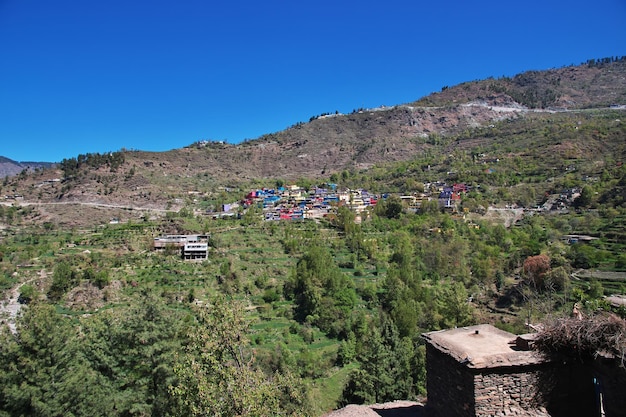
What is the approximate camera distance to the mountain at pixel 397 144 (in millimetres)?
58281

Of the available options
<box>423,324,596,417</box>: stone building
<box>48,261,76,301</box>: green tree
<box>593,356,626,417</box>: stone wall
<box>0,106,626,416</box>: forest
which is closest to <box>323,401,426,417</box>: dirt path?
<box>0,106,626,416</box>: forest

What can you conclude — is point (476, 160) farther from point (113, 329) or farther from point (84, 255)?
point (113, 329)

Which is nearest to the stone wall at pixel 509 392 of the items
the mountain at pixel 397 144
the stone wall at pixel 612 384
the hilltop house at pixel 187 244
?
the stone wall at pixel 612 384

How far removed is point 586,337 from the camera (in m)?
4.57

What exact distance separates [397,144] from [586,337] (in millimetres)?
89123

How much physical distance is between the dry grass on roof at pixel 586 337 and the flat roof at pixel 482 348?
25cm

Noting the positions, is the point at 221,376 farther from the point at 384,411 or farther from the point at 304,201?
the point at 304,201

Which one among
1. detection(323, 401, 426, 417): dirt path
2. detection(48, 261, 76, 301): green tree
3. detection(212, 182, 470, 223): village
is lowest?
detection(48, 261, 76, 301): green tree

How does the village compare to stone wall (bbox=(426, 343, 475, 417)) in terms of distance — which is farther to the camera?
the village

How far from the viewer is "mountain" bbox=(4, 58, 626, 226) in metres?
58.3

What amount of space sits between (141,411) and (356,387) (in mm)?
8109

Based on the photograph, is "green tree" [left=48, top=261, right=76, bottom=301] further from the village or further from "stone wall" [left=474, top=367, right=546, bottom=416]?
"stone wall" [left=474, top=367, right=546, bottom=416]

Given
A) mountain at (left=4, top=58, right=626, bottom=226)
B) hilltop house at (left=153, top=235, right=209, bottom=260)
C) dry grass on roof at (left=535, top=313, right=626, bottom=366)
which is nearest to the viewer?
dry grass on roof at (left=535, top=313, right=626, bottom=366)

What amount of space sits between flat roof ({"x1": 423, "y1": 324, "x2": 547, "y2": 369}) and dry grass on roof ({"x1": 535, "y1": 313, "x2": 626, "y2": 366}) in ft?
0.83
